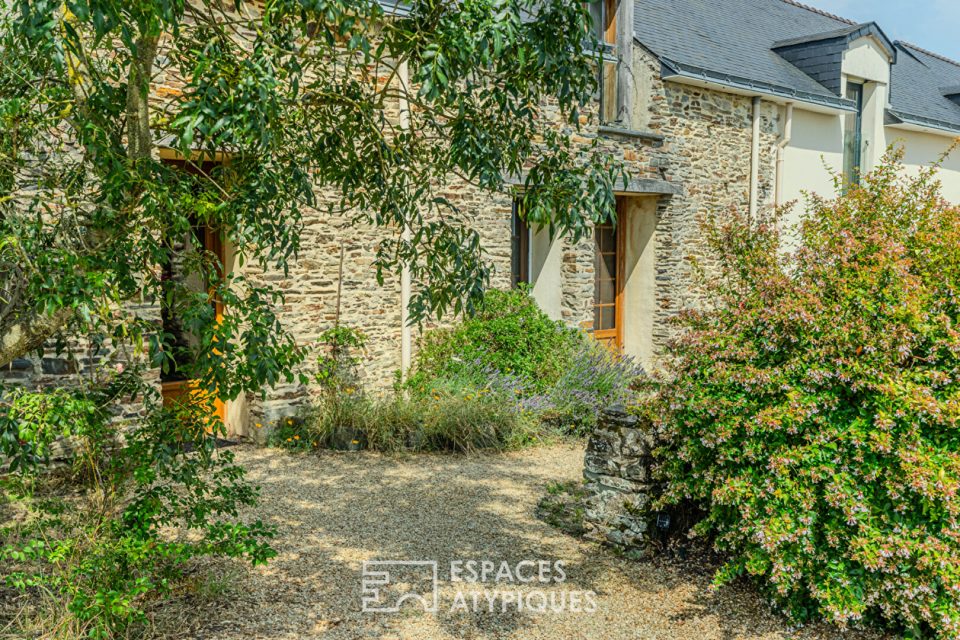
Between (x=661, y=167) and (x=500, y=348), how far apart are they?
4.21 m

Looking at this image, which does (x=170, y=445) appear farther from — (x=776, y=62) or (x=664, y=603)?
(x=776, y=62)

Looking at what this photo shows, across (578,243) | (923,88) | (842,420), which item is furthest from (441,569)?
(923,88)

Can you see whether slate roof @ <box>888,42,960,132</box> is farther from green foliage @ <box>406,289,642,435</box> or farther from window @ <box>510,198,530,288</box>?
green foliage @ <box>406,289,642,435</box>

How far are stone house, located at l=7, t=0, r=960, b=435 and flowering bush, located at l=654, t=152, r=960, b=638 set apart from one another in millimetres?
4465

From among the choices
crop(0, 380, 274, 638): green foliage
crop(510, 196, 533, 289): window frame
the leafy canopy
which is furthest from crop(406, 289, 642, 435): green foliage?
crop(0, 380, 274, 638): green foliage

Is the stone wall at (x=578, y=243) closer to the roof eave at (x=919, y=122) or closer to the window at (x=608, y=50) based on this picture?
the window at (x=608, y=50)

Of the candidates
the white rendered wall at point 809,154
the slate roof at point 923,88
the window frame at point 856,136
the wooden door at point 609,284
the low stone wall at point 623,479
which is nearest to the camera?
the low stone wall at point 623,479

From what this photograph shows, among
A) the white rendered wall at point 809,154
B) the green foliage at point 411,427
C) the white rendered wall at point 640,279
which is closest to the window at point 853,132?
the white rendered wall at point 809,154

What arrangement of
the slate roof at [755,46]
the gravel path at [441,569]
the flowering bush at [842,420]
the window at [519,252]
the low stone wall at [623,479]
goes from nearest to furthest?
1. the flowering bush at [842,420]
2. the gravel path at [441,569]
3. the low stone wall at [623,479]
4. the window at [519,252]
5. the slate roof at [755,46]

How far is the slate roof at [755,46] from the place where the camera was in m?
11.9

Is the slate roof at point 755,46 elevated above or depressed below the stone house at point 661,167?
above

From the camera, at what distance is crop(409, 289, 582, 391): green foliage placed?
28.0 feet

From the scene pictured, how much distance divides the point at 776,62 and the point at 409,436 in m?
10.3

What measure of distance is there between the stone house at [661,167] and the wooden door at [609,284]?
0.02m
